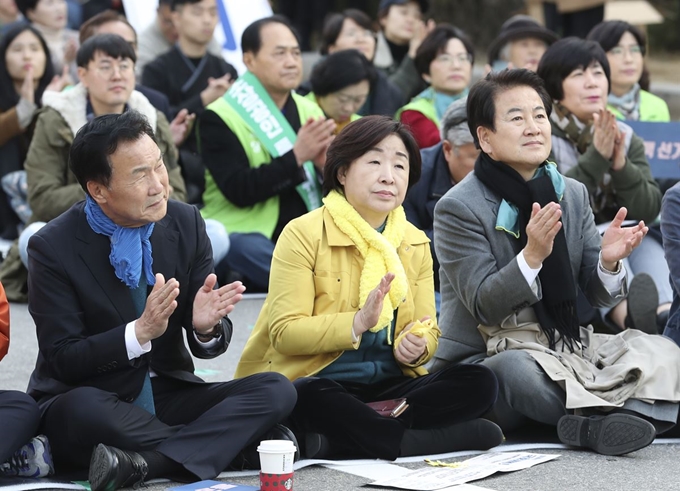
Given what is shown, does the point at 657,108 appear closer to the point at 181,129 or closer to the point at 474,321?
the point at 181,129

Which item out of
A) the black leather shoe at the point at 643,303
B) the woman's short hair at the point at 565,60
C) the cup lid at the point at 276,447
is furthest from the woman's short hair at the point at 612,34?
the cup lid at the point at 276,447

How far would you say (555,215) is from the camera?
4.42 m

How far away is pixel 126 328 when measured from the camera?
4016mm

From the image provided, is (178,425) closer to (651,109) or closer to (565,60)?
(565,60)

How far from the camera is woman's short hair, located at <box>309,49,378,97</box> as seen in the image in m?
7.55

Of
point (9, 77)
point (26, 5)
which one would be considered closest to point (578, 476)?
point (9, 77)

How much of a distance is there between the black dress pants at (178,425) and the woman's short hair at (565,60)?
2.90 metres

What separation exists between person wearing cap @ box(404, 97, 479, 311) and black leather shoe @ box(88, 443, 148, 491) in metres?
2.62

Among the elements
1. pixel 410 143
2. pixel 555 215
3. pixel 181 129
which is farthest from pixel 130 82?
pixel 555 215

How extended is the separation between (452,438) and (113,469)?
130cm

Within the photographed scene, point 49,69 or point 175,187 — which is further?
point 49,69

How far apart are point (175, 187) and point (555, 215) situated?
3.35 meters

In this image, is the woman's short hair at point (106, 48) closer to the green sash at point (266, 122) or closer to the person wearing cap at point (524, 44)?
the green sash at point (266, 122)

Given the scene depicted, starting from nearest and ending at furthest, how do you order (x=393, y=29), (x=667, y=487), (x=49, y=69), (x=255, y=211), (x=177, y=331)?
(x=667, y=487) → (x=177, y=331) → (x=255, y=211) → (x=49, y=69) → (x=393, y=29)
